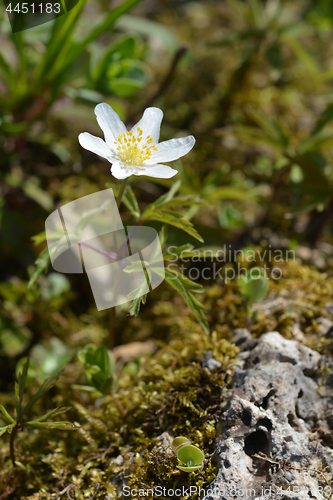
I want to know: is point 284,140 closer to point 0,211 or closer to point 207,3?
point 0,211

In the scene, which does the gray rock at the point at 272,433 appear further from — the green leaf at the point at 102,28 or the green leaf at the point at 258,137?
the green leaf at the point at 102,28

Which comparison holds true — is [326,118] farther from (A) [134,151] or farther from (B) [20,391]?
(B) [20,391]

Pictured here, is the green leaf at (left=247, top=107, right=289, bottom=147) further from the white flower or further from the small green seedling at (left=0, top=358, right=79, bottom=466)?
the small green seedling at (left=0, top=358, right=79, bottom=466)

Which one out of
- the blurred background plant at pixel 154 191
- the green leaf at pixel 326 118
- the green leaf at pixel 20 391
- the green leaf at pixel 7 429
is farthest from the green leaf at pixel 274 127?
the green leaf at pixel 7 429

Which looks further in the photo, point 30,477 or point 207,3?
point 207,3

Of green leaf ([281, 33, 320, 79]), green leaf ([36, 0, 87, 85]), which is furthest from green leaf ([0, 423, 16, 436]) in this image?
green leaf ([281, 33, 320, 79])

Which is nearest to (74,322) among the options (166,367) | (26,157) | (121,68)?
(166,367)
